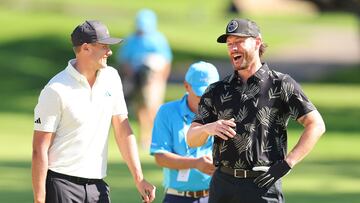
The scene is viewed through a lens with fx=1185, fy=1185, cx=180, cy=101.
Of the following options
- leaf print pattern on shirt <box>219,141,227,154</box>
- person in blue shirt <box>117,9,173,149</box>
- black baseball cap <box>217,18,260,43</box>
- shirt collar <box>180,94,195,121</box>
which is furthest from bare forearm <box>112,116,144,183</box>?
person in blue shirt <box>117,9,173,149</box>

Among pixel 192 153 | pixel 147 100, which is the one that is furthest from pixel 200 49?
pixel 192 153

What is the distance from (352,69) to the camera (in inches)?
1635

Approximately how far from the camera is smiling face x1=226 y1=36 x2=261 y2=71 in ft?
26.7

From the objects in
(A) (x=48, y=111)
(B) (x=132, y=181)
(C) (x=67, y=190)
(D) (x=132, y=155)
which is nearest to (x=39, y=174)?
(C) (x=67, y=190)

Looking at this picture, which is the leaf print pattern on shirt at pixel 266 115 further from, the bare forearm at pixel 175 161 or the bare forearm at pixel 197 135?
the bare forearm at pixel 175 161

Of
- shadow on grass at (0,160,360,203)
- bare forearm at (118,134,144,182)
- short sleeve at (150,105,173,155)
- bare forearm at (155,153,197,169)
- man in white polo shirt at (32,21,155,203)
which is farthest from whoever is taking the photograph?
shadow on grass at (0,160,360,203)

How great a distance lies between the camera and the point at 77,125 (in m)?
8.33

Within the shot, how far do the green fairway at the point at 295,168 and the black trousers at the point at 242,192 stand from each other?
247 inches

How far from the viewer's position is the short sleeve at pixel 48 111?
823cm

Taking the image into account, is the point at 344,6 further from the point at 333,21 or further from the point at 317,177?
the point at 333,21

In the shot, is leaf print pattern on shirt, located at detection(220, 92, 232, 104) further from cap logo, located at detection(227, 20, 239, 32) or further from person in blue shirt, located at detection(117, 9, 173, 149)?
person in blue shirt, located at detection(117, 9, 173, 149)

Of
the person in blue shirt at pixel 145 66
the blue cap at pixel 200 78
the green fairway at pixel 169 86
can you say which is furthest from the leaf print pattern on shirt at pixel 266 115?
the person in blue shirt at pixel 145 66

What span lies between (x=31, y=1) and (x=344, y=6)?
119 feet

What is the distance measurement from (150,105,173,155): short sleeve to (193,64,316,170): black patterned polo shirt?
1.33 m
